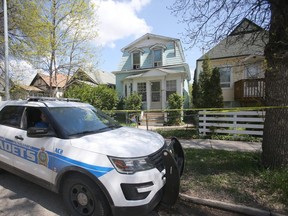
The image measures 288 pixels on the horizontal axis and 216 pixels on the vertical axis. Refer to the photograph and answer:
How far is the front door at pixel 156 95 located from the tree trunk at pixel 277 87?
1294 cm

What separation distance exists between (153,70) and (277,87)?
12.5 m

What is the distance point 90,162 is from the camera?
2742mm

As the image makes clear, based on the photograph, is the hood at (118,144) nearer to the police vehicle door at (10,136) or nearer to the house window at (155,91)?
the police vehicle door at (10,136)

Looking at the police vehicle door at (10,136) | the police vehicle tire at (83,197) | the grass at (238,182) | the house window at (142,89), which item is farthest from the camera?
the house window at (142,89)

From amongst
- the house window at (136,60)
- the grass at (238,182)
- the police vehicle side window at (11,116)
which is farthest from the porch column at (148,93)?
the police vehicle side window at (11,116)

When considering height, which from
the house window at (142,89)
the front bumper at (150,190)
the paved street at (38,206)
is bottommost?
the paved street at (38,206)

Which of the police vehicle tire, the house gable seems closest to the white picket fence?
the police vehicle tire

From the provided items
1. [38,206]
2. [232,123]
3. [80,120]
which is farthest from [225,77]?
[38,206]

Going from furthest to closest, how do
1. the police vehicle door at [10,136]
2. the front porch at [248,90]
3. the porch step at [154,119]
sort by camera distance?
1. the porch step at [154,119]
2. the front porch at [248,90]
3. the police vehicle door at [10,136]

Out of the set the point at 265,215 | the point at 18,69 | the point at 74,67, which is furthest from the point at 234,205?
the point at 74,67

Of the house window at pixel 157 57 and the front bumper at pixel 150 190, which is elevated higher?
the house window at pixel 157 57

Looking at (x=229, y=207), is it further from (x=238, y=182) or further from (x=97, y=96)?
(x=97, y=96)

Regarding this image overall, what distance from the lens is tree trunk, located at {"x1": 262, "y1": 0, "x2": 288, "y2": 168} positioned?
387 centimetres

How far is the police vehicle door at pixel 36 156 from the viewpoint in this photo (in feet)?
10.5
